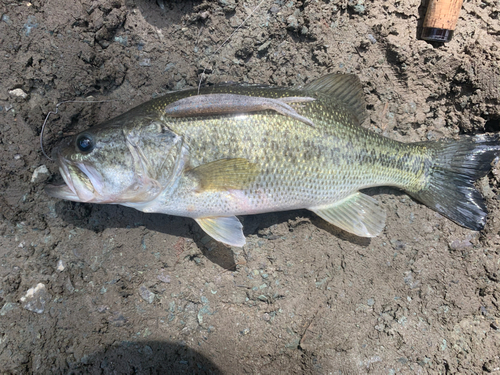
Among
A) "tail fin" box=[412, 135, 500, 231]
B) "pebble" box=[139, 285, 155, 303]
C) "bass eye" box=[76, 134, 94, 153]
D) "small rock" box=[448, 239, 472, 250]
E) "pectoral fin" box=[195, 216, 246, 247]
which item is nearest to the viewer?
"bass eye" box=[76, 134, 94, 153]

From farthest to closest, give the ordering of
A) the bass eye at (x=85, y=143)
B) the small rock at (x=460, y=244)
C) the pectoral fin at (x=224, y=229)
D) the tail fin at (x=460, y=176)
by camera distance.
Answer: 1. the small rock at (x=460, y=244)
2. the tail fin at (x=460, y=176)
3. the pectoral fin at (x=224, y=229)
4. the bass eye at (x=85, y=143)

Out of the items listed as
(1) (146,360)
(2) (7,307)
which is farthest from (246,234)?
(2) (7,307)

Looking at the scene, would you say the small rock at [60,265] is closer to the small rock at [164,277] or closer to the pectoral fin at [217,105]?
the small rock at [164,277]

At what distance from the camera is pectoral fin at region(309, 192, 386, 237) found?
224 centimetres

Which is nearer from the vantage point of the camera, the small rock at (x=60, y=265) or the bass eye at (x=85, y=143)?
the bass eye at (x=85, y=143)

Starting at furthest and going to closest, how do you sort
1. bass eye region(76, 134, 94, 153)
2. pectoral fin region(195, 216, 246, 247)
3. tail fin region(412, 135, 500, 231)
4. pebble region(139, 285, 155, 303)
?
tail fin region(412, 135, 500, 231)
pebble region(139, 285, 155, 303)
pectoral fin region(195, 216, 246, 247)
bass eye region(76, 134, 94, 153)

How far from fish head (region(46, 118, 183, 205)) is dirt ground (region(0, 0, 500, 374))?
422 mm

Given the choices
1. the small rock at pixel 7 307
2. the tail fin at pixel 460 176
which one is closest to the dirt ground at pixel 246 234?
the small rock at pixel 7 307

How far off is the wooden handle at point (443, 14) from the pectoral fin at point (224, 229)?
7.27 feet

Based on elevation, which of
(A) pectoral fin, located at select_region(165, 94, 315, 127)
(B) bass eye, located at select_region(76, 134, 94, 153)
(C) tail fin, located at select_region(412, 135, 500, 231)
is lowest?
(C) tail fin, located at select_region(412, 135, 500, 231)

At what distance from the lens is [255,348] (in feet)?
7.18

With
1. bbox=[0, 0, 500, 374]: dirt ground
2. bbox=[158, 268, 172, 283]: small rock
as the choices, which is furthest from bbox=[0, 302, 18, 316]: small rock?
bbox=[158, 268, 172, 283]: small rock

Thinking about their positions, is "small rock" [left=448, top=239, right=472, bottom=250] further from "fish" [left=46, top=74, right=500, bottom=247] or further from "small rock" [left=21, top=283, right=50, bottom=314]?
"small rock" [left=21, top=283, right=50, bottom=314]

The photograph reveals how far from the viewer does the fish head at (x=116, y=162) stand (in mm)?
1794
